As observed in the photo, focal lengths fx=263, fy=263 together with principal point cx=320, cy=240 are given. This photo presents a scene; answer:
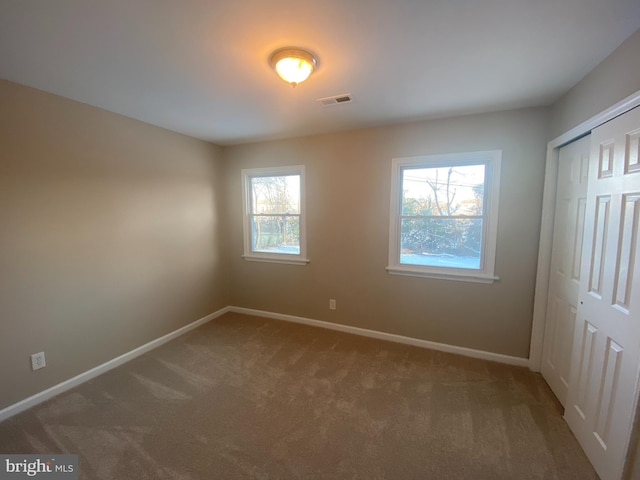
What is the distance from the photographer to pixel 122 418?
191 centimetres

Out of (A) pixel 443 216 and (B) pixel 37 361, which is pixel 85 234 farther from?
(A) pixel 443 216

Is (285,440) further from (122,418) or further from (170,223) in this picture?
(170,223)

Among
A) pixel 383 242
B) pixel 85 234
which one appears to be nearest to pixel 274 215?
pixel 383 242

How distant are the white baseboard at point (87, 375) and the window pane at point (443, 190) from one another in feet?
10.1

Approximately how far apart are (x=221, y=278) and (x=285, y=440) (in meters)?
2.60

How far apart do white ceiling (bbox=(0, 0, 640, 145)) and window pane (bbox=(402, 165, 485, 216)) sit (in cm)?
60

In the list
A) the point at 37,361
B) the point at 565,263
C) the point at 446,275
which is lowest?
the point at 37,361

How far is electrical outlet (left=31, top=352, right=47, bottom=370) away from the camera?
2057mm

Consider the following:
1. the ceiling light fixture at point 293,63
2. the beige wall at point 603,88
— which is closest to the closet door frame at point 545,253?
the beige wall at point 603,88

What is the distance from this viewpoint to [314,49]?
1.53 meters

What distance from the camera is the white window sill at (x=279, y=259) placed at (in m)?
3.47

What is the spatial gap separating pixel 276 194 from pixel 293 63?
2.10 m

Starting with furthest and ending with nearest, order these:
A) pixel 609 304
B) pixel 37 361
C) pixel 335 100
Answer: pixel 335 100, pixel 37 361, pixel 609 304

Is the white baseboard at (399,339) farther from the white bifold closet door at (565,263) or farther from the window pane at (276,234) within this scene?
the window pane at (276,234)
